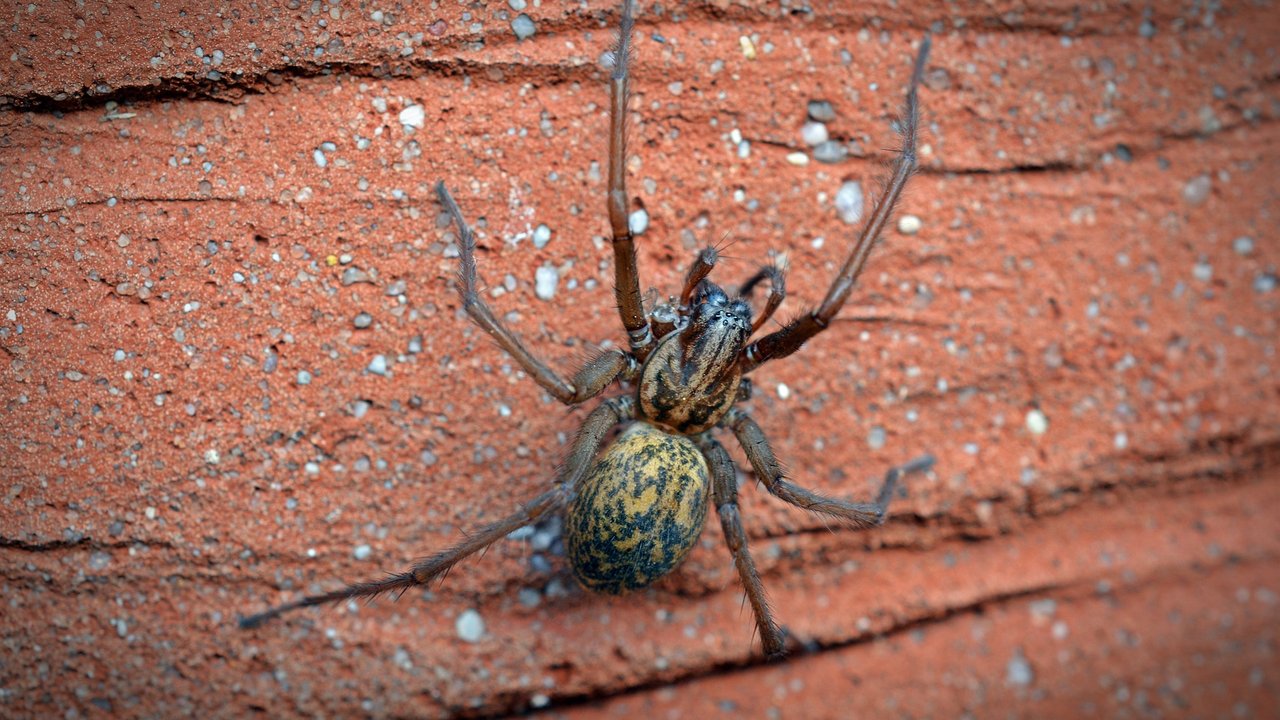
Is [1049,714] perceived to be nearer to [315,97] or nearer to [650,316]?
[650,316]

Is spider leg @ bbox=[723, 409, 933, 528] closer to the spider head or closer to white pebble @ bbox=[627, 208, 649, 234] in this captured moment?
the spider head

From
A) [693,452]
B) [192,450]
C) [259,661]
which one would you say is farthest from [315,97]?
[259,661]

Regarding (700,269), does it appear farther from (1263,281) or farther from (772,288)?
(1263,281)

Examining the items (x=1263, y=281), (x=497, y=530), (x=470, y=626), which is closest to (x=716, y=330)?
(x=497, y=530)

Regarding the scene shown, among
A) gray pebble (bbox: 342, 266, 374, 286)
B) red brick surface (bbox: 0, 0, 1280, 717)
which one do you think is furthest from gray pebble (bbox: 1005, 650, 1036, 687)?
gray pebble (bbox: 342, 266, 374, 286)

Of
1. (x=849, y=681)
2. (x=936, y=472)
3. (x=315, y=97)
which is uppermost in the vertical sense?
(x=315, y=97)

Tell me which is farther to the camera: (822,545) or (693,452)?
(822,545)

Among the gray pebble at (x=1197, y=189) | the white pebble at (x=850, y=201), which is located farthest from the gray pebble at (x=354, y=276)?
the gray pebble at (x=1197, y=189)
